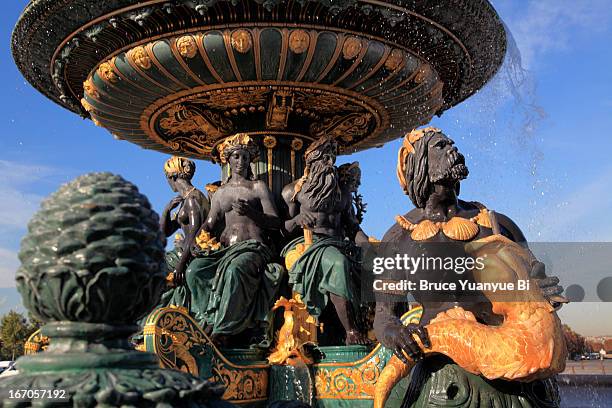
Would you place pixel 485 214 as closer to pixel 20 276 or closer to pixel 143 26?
pixel 20 276

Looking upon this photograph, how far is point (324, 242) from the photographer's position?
21.2ft

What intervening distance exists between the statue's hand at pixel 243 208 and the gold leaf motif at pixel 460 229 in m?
3.86

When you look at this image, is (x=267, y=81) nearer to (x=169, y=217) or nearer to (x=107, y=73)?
(x=107, y=73)

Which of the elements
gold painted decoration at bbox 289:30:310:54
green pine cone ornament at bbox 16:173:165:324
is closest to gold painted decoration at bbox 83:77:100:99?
gold painted decoration at bbox 289:30:310:54

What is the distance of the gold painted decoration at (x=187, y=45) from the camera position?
665 cm

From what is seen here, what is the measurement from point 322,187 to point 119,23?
2611mm

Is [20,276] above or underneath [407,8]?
underneath

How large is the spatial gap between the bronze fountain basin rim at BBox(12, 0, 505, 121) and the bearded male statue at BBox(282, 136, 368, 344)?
5.34ft

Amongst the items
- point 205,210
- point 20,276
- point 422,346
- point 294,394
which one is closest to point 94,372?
point 20,276

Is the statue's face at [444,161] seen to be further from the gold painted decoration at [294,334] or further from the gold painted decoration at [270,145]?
the gold painted decoration at [270,145]

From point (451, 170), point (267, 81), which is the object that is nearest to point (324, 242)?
point (267, 81)

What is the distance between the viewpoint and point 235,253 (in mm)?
6609

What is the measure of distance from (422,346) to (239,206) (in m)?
4.15

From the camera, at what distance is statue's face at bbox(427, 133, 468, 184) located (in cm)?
341
